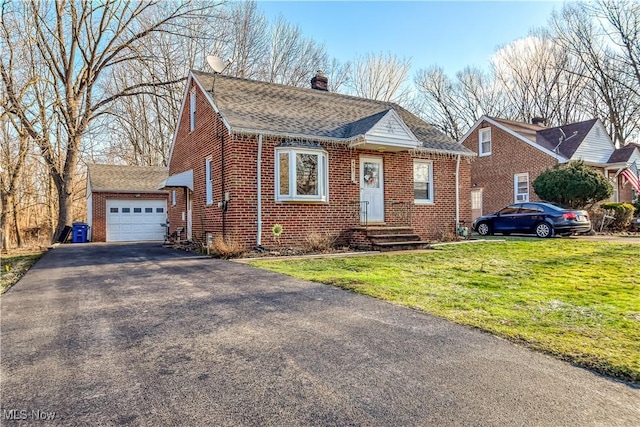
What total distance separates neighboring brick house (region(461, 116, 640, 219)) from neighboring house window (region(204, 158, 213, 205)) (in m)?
17.1

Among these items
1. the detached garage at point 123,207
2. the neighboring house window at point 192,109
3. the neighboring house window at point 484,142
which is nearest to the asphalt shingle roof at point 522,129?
the neighboring house window at point 484,142

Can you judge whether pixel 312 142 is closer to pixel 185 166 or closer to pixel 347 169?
pixel 347 169

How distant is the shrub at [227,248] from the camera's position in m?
10.3

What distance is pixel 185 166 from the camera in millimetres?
16031

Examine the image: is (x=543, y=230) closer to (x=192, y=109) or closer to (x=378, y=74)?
(x=192, y=109)

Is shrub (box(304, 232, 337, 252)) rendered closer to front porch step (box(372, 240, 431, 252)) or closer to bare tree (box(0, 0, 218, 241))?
front porch step (box(372, 240, 431, 252))

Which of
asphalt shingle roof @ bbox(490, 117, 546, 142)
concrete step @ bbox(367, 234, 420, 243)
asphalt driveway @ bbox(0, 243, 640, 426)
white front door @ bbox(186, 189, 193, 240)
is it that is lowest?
asphalt driveway @ bbox(0, 243, 640, 426)

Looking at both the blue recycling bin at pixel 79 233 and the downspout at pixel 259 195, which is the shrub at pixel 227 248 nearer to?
the downspout at pixel 259 195

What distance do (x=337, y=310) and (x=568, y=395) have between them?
8.28ft

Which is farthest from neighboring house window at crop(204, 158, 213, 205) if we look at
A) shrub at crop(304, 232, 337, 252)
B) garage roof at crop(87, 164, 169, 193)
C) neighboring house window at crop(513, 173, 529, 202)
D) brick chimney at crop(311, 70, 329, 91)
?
neighboring house window at crop(513, 173, 529, 202)

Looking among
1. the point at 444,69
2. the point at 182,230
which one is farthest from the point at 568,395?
the point at 444,69

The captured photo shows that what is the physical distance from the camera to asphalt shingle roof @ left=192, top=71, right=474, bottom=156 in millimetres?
11758

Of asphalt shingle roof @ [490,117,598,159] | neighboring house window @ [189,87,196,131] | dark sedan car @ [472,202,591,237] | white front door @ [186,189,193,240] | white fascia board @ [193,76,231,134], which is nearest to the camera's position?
white fascia board @ [193,76,231,134]

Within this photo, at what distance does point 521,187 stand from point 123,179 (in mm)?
22645
